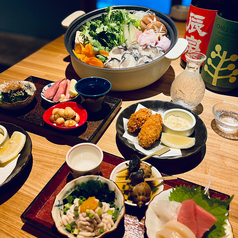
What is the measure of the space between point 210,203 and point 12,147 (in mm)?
1034

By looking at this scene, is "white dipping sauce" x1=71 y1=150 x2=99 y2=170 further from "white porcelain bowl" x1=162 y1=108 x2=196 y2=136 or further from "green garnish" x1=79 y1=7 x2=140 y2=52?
"green garnish" x1=79 y1=7 x2=140 y2=52

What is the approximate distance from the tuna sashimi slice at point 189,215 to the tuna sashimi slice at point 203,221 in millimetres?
15

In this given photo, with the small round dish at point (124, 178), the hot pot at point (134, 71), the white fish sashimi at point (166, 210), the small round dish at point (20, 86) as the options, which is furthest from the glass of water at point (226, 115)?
the small round dish at point (20, 86)

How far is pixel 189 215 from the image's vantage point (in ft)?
2.61

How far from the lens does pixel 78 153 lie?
3.58ft

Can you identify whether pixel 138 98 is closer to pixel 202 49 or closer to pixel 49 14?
pixel 202 49

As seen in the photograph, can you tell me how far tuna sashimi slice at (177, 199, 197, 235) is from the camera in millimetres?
785

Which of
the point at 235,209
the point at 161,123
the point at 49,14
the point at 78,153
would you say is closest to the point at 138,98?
the point at 161,123

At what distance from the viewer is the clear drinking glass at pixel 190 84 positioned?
137 cm

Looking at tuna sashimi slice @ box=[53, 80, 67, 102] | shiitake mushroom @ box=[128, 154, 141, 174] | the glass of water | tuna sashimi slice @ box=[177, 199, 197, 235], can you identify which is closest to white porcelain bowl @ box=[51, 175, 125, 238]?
shiitake mushroom @ box=[128, 154, 141, 174]

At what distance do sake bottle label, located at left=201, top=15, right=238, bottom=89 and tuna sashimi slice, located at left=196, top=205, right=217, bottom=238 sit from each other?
1.11 meters

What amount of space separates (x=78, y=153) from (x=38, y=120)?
0.50 m

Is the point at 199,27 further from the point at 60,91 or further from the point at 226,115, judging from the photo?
the point at 60,91

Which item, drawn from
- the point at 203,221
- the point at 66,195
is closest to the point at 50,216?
the point at 66,195
